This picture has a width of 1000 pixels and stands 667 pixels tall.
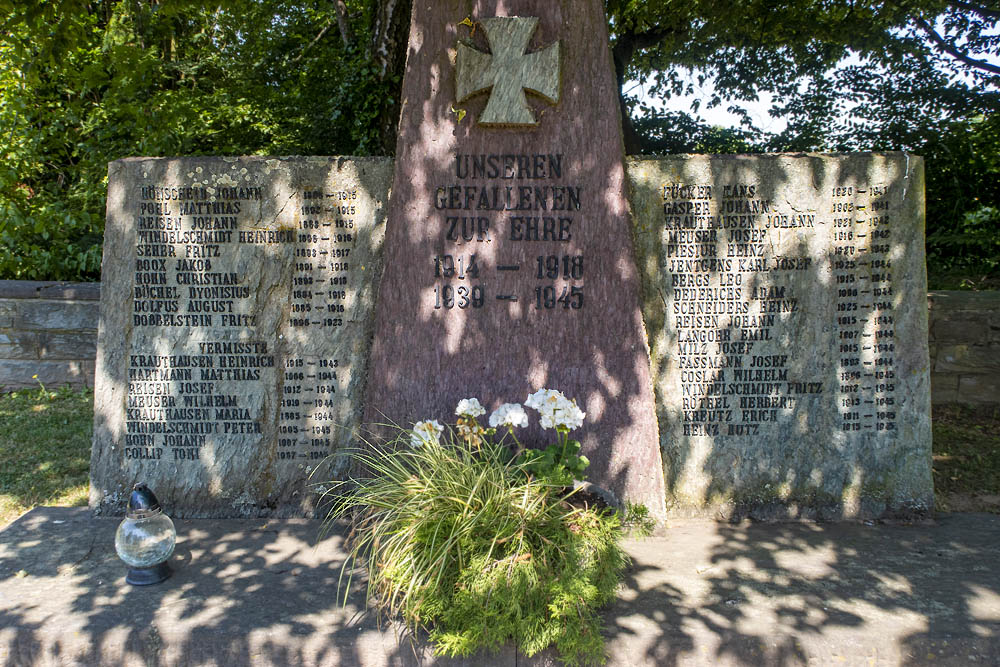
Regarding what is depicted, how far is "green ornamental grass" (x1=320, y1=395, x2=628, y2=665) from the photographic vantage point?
2840 mm

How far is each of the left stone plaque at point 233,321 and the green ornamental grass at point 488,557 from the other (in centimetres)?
109

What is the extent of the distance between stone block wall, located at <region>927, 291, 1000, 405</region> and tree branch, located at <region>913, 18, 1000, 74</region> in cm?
415

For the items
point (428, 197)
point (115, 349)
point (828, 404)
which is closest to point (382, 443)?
point (428, 197)

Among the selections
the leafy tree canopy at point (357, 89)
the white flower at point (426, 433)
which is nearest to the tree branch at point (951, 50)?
the leafy tree canopy at point (357, 89)

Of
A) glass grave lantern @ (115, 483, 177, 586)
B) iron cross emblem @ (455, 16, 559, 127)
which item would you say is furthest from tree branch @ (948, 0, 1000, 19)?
glass grave lantern @ (115, 483, 177, 586)

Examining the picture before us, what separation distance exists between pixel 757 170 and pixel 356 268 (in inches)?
99.2

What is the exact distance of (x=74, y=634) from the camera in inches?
117

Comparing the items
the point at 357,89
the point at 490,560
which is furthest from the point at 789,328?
the point at 357,89

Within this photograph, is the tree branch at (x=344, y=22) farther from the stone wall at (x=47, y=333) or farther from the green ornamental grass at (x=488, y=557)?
the green ornamental grass at (x=488, y=557)

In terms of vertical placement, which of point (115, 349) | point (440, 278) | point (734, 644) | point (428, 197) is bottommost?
point (734, 644)

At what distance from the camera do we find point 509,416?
350cm

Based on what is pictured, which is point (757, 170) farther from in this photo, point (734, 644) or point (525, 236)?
point (734, 644)

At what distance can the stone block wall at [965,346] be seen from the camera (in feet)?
20.8

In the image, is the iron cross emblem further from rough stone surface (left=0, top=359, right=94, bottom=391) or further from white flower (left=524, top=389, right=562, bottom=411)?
Answer: rough stone surface (left=0, top=359, right=94, bottom=391)
